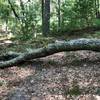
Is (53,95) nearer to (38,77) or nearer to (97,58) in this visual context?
(38,77)

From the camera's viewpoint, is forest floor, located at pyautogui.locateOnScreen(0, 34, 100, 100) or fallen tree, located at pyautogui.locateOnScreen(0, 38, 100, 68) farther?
fallen tree, located at pyautogui.locateOnScreen(0, 38, 100, 68)

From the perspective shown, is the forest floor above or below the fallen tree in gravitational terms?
below

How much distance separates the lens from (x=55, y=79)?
6.96m

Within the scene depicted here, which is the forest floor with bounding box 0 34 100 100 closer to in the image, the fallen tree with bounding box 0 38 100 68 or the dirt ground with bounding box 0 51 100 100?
the dirt ground with bounding box 0 51 100 100

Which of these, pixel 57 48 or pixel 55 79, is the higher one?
pixel 57 48

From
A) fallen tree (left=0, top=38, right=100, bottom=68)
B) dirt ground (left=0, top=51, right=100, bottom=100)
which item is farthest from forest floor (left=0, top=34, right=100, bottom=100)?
fallen tree (left=0, top=38, right=100, bottom=68)

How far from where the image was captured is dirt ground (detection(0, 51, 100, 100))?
604 cm

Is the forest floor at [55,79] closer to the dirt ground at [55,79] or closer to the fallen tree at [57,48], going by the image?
the dirt ground at [55,79]

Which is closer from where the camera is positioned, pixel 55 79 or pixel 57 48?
pixel 55 79

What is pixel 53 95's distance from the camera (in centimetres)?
603

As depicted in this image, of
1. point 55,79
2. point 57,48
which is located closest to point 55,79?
point 55,79

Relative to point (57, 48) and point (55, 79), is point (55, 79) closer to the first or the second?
point (55, 79)

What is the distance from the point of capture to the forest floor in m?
6.04

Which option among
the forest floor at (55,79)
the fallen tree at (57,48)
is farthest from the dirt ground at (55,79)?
the fallen tree at (57,48)
